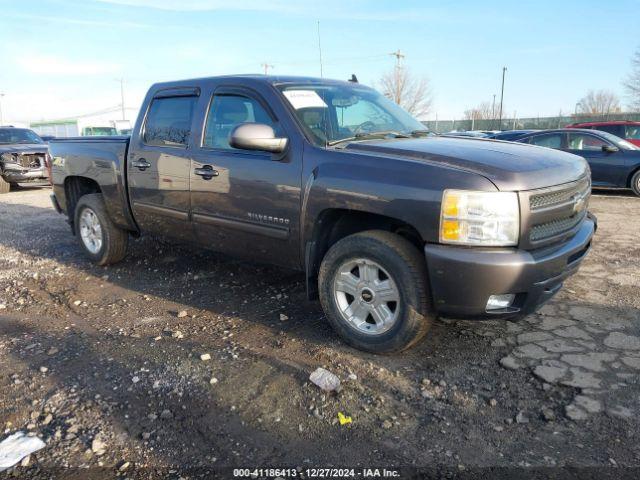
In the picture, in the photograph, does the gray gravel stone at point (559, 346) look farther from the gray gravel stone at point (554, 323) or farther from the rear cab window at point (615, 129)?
the rear cab window at point (615, 129)

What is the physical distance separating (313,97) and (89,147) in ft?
9.02

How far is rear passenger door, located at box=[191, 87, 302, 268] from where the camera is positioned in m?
3.66

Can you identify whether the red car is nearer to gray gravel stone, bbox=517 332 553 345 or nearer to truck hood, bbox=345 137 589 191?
truck hood, bbox=345 137 589 191

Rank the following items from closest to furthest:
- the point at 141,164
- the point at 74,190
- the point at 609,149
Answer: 1. the point at 141,164
2. the point at 74,190
3. the point at 609,149

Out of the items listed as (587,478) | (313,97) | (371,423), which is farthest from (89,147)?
(587,478)

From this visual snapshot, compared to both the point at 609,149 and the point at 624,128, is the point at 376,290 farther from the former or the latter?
the point at 624,128

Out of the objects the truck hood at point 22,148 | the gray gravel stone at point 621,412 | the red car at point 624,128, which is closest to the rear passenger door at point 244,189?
the gray gravel stone at point 621,412

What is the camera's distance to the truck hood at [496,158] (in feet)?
9.59

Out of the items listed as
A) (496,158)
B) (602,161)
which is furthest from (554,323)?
(602,161)

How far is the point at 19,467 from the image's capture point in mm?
2350

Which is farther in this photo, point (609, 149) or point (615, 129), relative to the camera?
point (615, 129)

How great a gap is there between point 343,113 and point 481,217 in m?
1.63

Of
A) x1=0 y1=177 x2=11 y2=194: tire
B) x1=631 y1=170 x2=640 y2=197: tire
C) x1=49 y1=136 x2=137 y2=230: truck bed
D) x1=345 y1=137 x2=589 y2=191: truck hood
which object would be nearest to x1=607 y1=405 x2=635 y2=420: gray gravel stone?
x1=345 y1=137 x2=589 y2=191: truck hood

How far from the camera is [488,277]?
2.86 meters
